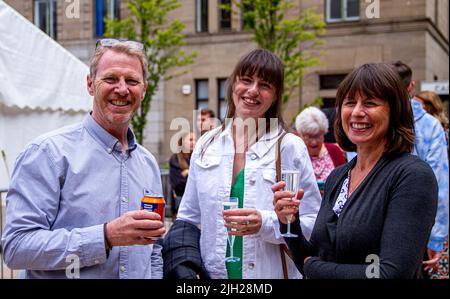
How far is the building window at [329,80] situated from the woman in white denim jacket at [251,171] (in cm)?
1369

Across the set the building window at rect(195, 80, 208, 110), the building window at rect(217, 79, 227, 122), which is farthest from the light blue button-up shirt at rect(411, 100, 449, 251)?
the building window at rect(195, 80, 208, 110)

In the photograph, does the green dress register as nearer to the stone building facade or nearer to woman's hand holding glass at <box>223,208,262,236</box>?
woman's hand holding glass at <box>223,208,262,236</box>

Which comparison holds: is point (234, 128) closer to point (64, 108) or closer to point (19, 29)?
point (19, 29)

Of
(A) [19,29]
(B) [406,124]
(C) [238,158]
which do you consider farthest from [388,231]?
(A) [19,29]

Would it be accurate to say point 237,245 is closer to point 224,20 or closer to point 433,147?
point 433,147

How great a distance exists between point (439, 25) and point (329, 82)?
3.84 m

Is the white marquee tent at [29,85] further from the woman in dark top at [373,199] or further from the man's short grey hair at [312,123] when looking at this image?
the woman in dark top at [373,199]

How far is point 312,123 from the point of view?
4.16m

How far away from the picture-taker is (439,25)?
15633 mm

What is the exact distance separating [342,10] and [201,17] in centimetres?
461

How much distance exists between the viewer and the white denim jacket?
226 cm

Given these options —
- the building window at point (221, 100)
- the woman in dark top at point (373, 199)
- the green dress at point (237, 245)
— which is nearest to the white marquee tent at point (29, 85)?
the green dress at point (237, 245)

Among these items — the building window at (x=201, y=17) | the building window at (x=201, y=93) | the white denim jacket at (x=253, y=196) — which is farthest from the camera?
the building window at (x=201, y=93)

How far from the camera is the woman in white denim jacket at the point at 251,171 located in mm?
2258
